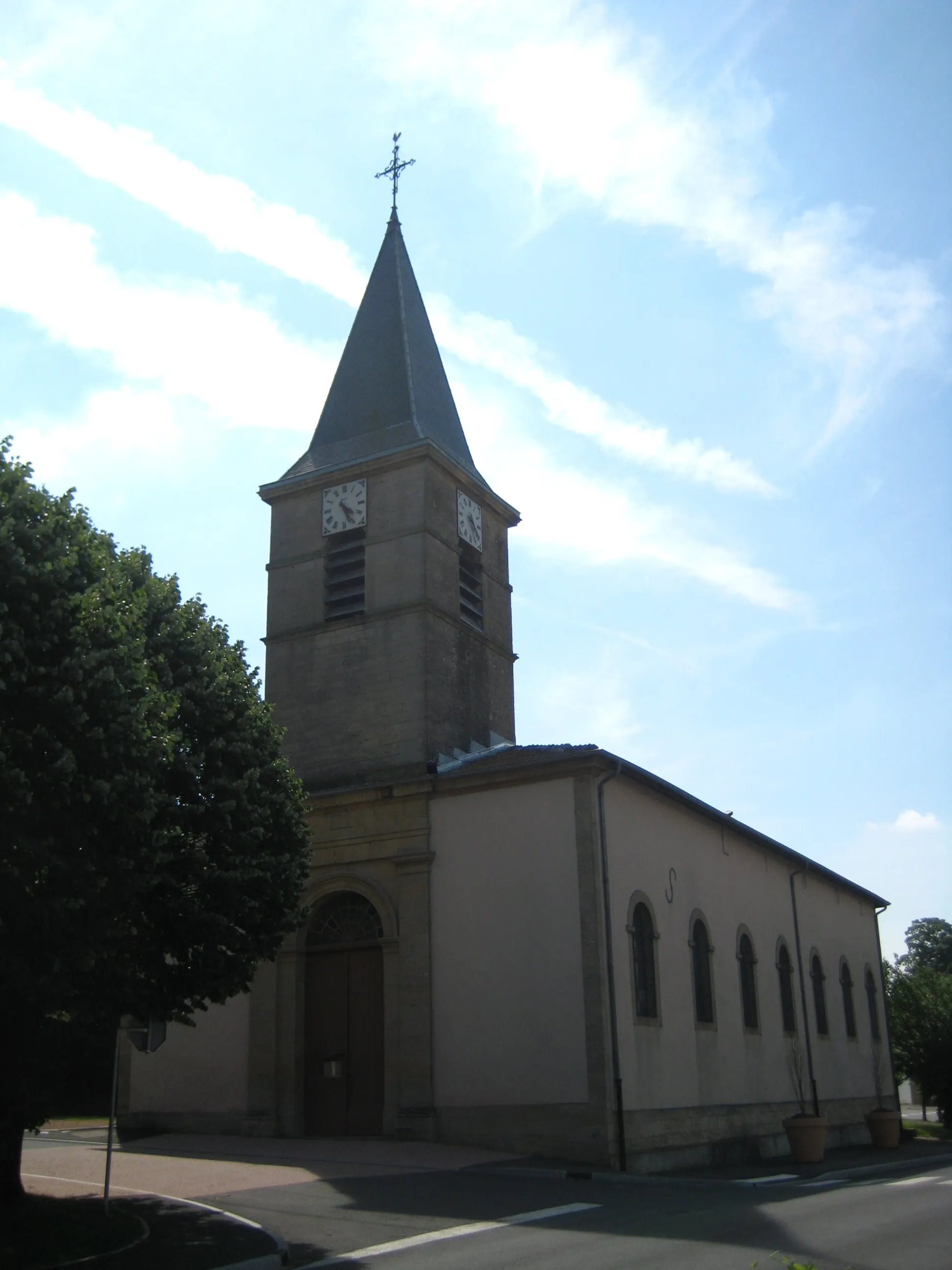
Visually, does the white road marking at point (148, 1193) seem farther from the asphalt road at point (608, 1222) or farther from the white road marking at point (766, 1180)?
the white road marking at point (766, 1180)

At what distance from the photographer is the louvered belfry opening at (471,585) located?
24922mm

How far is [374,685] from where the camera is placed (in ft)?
75.9

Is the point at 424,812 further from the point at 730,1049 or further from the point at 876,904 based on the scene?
the point at 876,904

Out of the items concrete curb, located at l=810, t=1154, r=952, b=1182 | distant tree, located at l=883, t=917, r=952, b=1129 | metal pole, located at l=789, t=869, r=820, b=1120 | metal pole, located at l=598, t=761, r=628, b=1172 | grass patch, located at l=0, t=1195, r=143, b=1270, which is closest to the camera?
grass patch, located at l=0, t=1195, r=143, b=1270

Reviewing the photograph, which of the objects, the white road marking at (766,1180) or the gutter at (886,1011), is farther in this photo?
the gutter at (886,1011)

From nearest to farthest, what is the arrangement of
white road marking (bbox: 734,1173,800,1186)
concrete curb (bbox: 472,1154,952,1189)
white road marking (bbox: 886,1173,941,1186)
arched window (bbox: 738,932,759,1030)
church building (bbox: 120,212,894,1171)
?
concrete curb (bbox: 472,1154,952,1189) → white road marking (bbox: 734,1173,800,1186) → white road marking (bbox: 886,1173,941,1186) → church building (bbox: 120,212,894,1171) → arched window (bbox: 738,932,759,1030)

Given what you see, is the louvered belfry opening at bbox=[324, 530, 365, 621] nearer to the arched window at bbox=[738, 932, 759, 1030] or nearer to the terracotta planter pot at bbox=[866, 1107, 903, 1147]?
the arched window at bbox=[738, 932, 759, 1030]

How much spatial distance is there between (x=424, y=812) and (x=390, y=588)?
5139mm

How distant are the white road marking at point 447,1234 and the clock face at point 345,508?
14846mm

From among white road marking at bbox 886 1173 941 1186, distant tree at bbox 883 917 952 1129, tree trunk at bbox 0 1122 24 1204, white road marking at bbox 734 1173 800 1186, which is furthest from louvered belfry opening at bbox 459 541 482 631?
distant tree at bbox 883 917 952 1129

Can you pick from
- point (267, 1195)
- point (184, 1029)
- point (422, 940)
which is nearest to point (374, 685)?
point (422, 940)

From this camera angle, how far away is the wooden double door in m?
19.9

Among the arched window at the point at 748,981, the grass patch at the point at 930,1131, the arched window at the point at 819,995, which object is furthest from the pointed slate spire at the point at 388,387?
the grass patch at the point at 930,1131

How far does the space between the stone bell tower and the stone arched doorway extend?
2747 mm
